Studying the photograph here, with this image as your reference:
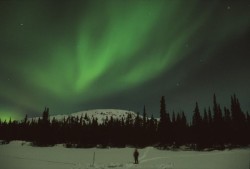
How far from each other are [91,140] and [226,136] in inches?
2261

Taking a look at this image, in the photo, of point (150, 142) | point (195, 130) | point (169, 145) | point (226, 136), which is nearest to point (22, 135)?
point (150, 142)

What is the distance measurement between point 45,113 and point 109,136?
224 ft

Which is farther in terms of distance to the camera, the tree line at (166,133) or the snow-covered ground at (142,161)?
the tree line at (166,133)

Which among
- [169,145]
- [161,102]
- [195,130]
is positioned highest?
[161,102]

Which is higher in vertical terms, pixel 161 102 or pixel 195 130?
pixel 161 102

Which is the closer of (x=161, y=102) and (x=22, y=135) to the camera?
(x=161, y=102)

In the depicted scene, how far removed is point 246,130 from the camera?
73125mm

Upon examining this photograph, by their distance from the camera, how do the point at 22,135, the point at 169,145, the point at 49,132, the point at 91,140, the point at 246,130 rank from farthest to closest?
1. the point at 22,135
2. the point at 49,132
3. the point at 91,140
4. the point at 169,145
5. the point at 246,130

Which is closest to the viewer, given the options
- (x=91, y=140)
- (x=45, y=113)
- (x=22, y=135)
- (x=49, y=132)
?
(x=91, y=140)

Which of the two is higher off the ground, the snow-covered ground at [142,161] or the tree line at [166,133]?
the tree line at [166,133]

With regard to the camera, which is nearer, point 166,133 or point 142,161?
point 142,161

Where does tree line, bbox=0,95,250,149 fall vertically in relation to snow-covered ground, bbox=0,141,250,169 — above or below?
above

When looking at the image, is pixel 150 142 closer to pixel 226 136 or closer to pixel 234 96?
pixel 226 136

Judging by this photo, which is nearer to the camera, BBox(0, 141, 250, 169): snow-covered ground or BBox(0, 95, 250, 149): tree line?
BBox(0, 141, 250, 169): snow-covered ground
